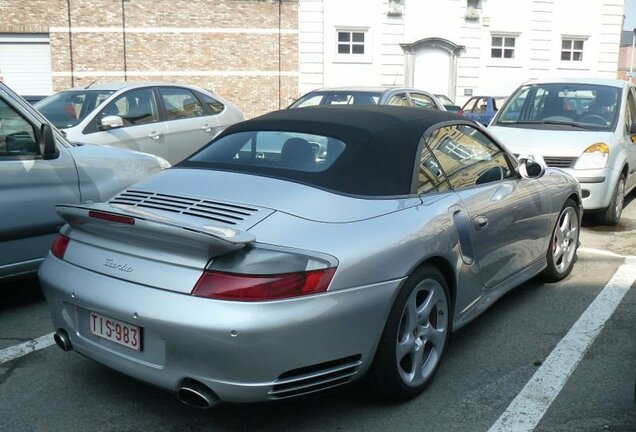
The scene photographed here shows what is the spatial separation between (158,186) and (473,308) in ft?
6.52

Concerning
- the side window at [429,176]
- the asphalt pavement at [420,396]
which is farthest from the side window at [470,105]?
the side window at [429,176]

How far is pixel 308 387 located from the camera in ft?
9.74

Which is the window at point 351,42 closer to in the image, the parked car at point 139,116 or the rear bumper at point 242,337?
the parked car at point 139,116

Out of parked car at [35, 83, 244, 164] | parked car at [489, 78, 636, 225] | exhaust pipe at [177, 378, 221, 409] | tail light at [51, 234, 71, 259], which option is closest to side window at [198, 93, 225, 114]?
parked car at [35, 83, 244, 164]

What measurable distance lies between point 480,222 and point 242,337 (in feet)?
6.13

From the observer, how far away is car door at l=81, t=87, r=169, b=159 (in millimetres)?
8188

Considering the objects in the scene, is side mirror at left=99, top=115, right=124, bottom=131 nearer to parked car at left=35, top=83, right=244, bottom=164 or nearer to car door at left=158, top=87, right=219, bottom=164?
parked car at left=35, top=83, right=244, bottom=164

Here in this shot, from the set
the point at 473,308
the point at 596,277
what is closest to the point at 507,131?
the point at 596,277

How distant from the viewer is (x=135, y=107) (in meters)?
8.79

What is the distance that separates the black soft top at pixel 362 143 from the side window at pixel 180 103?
5064 mm

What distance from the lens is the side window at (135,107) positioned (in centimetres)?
855

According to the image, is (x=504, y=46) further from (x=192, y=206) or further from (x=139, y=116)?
(x=192, y=206)

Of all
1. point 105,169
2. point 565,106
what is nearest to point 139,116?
point 105,169

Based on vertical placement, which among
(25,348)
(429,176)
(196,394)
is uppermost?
(429,176)
